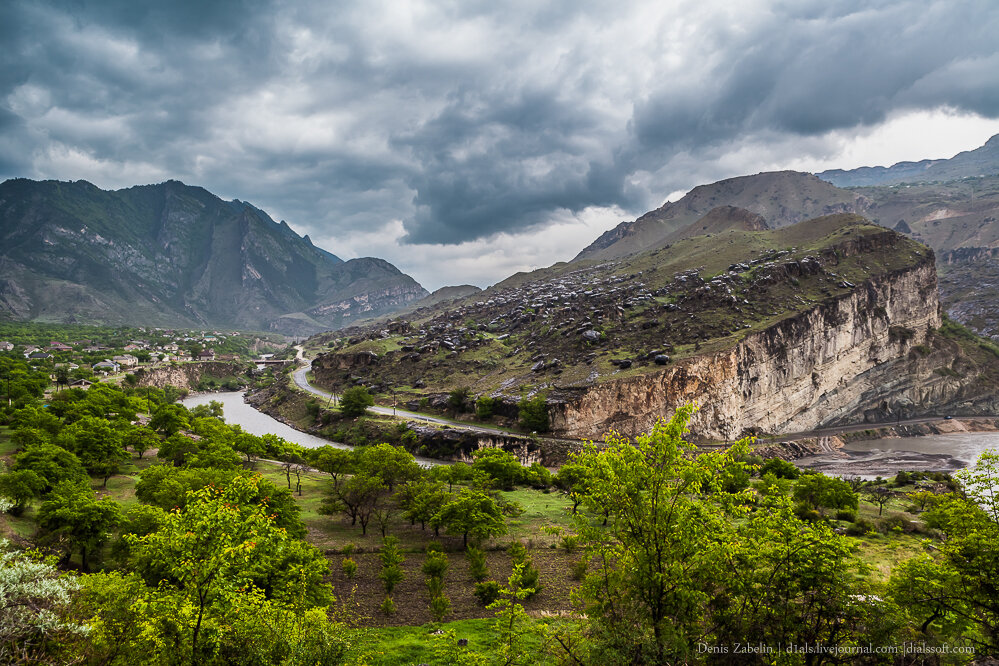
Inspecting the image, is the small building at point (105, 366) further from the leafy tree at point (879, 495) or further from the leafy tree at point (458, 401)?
the leafy tree at point (879, 495)

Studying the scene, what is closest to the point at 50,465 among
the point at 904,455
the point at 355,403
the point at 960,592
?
the point at 960,592

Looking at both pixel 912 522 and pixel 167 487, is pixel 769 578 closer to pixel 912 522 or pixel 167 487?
pixel 167 487

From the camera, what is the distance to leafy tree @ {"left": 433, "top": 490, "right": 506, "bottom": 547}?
29.4 metres

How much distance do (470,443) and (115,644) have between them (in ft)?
186

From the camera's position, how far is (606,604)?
489 inches

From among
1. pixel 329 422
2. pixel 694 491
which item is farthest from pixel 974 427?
pixel 329 422

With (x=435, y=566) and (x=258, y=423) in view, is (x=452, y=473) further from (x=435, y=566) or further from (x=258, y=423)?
(x=258, y=423)

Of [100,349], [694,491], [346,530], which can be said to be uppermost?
[100,349]

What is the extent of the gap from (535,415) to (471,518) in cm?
4261

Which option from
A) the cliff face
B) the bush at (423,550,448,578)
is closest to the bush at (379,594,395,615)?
the bush at (423,550,448,578)

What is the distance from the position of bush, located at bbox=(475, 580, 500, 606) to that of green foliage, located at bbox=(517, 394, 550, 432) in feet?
160

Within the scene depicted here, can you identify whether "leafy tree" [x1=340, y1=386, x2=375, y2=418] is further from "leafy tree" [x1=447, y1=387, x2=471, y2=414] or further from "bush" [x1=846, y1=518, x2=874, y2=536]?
"bush" [x1=846, y1=518, x2=874, y2=536]

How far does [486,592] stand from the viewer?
2277 centimetres

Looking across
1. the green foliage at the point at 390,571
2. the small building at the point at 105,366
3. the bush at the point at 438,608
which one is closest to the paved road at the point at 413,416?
the green foliage at the point at 390,571
